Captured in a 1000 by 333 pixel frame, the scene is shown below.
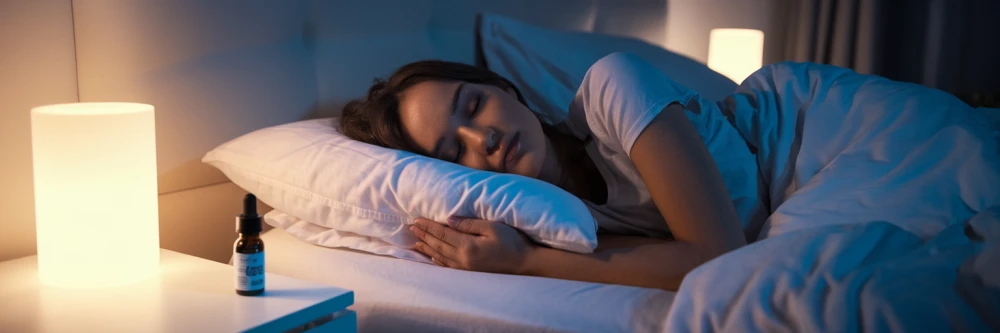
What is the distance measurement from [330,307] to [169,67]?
1.87ft

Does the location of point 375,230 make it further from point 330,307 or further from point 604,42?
point 604,42

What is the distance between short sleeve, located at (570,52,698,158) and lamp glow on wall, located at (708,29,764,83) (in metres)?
1.40

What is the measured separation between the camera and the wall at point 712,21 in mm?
3018

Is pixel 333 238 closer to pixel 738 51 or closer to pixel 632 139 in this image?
pixel 632 139

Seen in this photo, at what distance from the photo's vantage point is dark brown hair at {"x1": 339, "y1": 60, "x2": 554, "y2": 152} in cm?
147

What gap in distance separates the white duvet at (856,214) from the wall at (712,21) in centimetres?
130

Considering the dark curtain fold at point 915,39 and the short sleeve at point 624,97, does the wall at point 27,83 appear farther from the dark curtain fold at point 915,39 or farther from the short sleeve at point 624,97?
the dark curtain fold at point 915,39

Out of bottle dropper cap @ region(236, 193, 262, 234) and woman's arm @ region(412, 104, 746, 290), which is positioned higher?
bottle dropper cap @ region(236, 193, 262, 234)

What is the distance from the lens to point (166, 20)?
1.33 m

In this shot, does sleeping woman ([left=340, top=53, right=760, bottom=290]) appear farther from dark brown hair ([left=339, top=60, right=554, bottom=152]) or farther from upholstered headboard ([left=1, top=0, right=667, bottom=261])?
upholstered headboard ([left=1, top=0, right=667, bottom=261])

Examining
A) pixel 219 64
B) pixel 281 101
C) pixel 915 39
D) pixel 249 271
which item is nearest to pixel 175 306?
pixel 249 271

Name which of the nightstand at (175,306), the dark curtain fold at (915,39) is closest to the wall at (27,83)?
the nightstand at (175,306)

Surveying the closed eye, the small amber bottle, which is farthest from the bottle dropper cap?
the closed eye

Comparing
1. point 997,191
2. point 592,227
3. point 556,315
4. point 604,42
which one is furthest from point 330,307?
point 604,42
